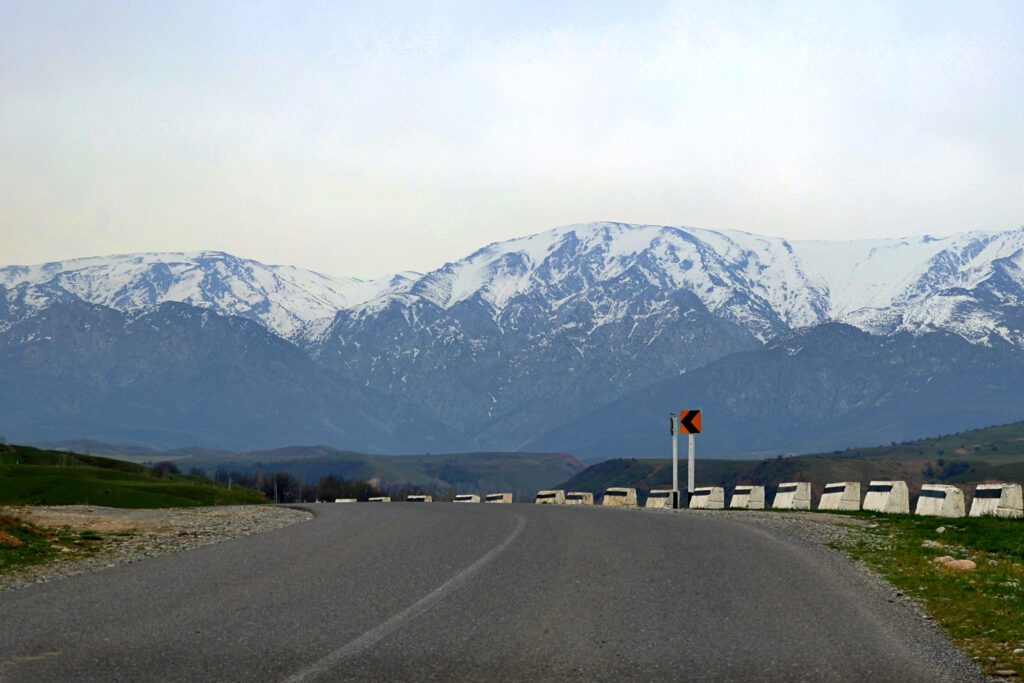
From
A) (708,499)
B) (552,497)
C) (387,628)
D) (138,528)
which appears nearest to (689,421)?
(708,499)

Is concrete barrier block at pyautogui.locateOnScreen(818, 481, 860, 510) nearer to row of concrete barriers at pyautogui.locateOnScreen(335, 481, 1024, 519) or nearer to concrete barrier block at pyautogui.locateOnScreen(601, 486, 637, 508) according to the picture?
row of concrete barriers at pyautogui.locateOnScreen(335, 481, 1024, 519)

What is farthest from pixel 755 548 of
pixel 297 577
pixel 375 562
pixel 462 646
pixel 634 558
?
pixel 462 646

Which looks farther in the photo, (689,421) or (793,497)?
(689,421)

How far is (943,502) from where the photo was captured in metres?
33.9

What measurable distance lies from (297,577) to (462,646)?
626cm

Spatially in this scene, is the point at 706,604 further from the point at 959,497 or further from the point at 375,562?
the point at 959,497

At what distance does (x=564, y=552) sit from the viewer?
22.8 m

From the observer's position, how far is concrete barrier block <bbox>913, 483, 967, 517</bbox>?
111 feet

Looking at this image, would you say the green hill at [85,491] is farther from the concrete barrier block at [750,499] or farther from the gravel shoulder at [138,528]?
the concrete barrier block at [750,499]

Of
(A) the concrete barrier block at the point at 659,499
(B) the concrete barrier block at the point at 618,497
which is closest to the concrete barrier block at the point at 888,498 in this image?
(A) the concrete barrier block at the point at 659,499

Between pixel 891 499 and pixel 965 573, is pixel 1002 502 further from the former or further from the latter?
pixel 965 573

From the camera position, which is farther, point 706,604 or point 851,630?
point 706,604

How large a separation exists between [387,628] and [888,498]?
24.1m

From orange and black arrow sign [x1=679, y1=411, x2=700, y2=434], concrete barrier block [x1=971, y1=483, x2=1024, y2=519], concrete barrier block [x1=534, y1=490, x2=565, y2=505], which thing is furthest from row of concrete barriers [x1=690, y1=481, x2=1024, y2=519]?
concrete barrier block [x1=534, y1=490, x2=565, y2=505]
